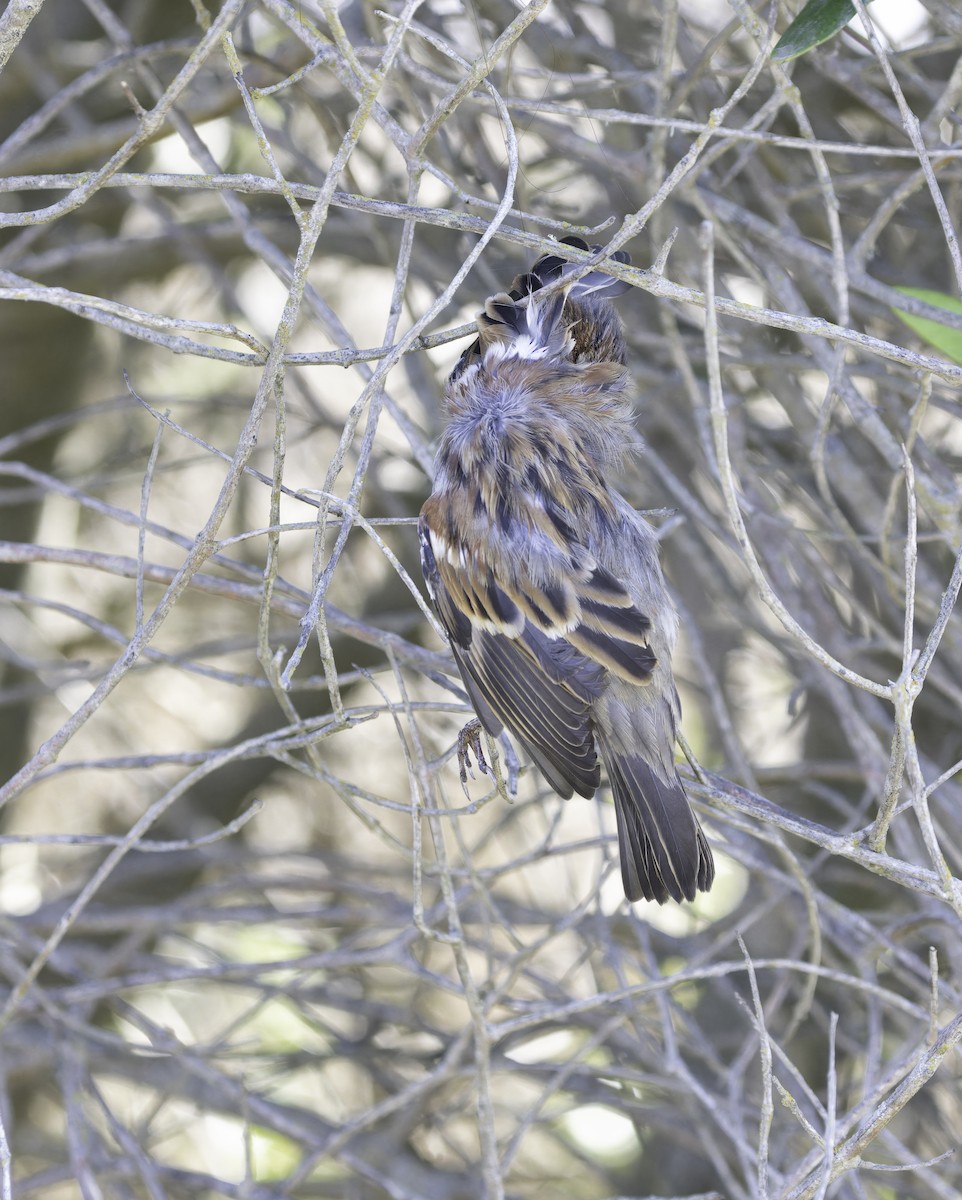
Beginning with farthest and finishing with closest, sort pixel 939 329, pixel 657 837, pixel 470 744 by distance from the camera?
pixel 470 744 → pixel 657 837 → pixel 939 329

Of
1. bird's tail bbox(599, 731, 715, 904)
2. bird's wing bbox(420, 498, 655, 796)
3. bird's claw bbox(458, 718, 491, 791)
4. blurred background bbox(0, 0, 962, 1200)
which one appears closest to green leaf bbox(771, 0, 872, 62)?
blurred background bbox(0, 0, 962, 1200)

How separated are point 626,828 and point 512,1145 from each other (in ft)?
2.05

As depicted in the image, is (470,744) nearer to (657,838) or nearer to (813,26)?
(657,838)

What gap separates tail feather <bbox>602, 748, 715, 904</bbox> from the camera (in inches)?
90.1

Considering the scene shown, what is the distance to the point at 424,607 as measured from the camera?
1.93 metres

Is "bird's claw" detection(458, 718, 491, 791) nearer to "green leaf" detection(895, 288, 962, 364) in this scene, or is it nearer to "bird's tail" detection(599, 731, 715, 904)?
"bird's tail" detection(599, 731, 715, 904)

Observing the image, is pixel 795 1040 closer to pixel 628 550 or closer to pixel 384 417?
pixel 628 550

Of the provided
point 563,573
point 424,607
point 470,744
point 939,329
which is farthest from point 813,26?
point 470,744

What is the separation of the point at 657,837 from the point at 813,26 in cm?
151

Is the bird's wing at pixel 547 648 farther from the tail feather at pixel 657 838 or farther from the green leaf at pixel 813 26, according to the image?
the green leaf at pixel 813 26

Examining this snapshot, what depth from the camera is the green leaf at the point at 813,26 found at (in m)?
2.05

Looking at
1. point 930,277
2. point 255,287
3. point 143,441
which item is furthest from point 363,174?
point 930,277

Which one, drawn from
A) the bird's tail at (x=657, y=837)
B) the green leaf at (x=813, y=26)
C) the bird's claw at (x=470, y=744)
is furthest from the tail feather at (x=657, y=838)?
the green leaf at (x=813, y=26)

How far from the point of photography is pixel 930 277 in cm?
321
